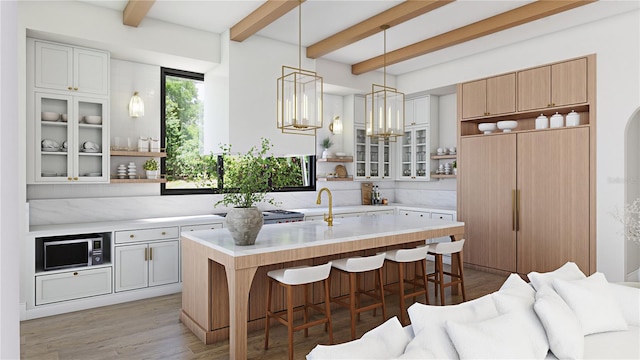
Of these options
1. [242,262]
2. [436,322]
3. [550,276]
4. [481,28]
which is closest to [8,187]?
[436,322]

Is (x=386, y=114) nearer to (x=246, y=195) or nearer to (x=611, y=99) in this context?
(x=246, y=195)

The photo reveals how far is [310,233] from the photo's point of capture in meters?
3.88

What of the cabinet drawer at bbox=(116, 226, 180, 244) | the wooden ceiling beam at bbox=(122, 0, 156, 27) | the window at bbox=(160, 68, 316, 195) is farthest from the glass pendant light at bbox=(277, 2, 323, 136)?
the cabinet drawer at bbox=(116, 226, 180, 244)

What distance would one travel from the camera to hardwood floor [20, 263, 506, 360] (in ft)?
10.6

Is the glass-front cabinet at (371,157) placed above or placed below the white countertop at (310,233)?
above

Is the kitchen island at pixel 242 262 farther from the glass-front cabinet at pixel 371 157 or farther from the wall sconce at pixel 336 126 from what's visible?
the wall sconce at pixel 336 126

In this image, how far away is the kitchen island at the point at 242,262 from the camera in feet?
Answer: 9.95

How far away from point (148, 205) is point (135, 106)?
1270mm

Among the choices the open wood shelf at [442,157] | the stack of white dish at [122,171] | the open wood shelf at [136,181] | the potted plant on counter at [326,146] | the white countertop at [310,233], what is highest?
the potted plant on counter at [326,146]

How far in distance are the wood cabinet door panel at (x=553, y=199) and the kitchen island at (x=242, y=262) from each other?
6.61 ft

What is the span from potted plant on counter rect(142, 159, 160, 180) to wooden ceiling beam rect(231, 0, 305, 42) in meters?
1.91

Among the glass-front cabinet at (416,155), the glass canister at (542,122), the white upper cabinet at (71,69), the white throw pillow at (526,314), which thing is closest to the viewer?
the white throw pillow at (526,314)

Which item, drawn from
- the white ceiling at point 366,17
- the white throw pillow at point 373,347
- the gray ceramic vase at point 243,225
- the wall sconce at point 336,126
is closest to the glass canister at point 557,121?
the white ceiling at point 366,17

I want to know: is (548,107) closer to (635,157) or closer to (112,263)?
(635,157)
